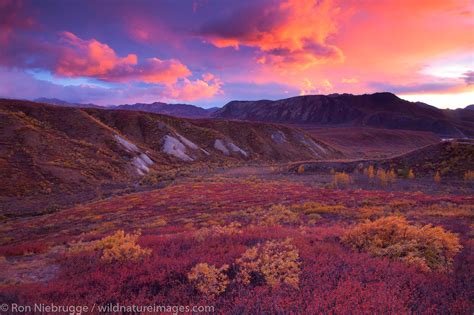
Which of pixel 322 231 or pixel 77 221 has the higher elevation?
pixel 322 231

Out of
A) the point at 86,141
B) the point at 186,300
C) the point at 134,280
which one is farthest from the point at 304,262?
the point at 86,141

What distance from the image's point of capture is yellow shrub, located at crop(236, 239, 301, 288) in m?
6.26

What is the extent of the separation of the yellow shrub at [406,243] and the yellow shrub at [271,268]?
270 cm

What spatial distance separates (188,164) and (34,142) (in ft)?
99.0

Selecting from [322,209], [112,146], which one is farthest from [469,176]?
[112,146]

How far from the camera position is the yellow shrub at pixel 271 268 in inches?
246

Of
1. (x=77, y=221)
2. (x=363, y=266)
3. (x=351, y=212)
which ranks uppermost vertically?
(x=363, y=266)

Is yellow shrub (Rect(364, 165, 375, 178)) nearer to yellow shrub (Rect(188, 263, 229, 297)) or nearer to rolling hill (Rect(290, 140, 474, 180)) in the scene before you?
rolling hill (Rect(290, 140, 474, 180))

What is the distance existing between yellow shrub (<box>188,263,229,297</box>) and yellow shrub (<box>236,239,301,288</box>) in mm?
431

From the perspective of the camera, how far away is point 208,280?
6164 mm

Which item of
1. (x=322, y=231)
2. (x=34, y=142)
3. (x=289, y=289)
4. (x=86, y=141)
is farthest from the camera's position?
(x=86, y=141)

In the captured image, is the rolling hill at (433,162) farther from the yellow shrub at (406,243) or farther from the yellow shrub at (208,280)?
the yellow shrub at (208,280)

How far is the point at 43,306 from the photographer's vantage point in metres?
5.45

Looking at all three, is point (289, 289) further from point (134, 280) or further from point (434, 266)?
point (434, 266)
